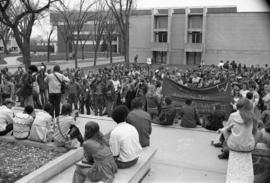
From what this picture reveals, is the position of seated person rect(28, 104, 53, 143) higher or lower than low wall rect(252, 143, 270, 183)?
higher

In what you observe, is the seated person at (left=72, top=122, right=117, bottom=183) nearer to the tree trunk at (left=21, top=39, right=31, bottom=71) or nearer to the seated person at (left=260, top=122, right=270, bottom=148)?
the seated person at (left=260, top=122, right=270, bottom=148)

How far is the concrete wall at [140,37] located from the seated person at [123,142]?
137ft

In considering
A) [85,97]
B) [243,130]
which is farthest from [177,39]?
[243,130]

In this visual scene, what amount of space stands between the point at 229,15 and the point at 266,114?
35434 mm

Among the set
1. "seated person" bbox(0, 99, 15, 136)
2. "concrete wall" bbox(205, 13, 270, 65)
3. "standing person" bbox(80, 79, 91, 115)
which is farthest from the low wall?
"concrete wall" bbox(205, 13, 270, 65)

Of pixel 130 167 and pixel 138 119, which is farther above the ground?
pixel 138 119

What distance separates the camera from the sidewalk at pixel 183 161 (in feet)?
19.8

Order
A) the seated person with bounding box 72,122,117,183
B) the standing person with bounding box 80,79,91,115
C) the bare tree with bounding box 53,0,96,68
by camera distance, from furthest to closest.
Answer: the bare tree with bounding box 53,0,96,68, the standing person with bounding box 80,79,91,115, the seated person with bounding box 72,122,117,183

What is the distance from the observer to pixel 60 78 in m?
9.86

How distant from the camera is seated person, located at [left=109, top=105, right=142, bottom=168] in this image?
5.14 meters

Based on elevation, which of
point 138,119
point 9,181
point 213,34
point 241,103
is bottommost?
point 9,181

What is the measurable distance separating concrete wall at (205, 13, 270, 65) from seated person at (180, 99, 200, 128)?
33872mm

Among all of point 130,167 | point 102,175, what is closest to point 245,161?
point 130,167

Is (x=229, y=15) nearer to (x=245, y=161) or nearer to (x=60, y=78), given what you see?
(x=60, y=78)
